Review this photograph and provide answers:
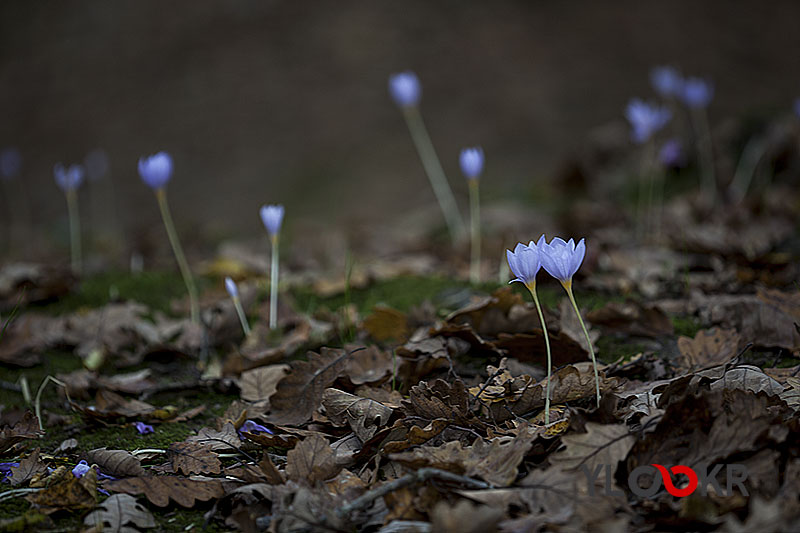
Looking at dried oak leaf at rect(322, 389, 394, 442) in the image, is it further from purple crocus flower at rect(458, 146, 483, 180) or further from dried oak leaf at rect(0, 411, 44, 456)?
purple crocus flower at rect(458, 146, 483, 180)

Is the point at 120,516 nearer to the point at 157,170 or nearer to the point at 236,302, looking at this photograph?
the point at 236,302

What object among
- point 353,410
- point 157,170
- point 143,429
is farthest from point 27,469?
point 157,170

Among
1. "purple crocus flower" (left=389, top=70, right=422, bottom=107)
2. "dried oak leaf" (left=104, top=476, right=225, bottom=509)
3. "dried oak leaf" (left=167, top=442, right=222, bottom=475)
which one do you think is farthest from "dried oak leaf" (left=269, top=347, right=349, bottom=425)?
"purple crocus flower" (left=389, top=70, right=422, bottom=107)

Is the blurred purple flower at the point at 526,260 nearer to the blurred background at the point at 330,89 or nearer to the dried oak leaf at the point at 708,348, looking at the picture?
the dried oak leaf at the point at 708,348

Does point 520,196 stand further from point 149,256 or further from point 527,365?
point 527,365

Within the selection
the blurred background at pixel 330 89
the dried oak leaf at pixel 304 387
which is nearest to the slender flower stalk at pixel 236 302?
the dried oak leaf at pixel 304 387
